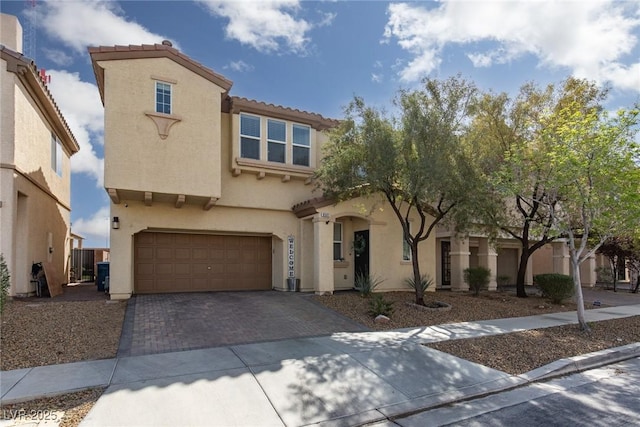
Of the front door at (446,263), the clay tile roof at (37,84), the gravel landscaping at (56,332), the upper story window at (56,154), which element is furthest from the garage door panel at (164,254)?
the front door at (446,263)

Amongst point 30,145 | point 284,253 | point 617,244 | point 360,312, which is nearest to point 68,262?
point 30,145

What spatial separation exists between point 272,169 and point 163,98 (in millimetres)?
4410

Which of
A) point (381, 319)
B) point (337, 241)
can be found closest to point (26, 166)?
point (337, 241)

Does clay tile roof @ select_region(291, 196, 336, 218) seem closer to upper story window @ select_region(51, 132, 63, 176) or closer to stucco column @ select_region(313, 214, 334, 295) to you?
stucco column @ select_region(313, 214, 334, 295)

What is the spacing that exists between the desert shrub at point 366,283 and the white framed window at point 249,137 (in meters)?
5.94

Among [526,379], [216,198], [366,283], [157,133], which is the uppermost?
[157,133]

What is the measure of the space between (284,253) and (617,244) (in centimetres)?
1747

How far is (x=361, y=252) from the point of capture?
15742mm

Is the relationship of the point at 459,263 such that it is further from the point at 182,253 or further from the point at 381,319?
the point at 182,253

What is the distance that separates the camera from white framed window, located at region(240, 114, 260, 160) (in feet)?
48.0

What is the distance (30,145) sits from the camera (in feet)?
42.8

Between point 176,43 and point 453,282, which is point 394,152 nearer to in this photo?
point 176,43

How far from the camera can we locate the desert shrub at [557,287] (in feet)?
49.4

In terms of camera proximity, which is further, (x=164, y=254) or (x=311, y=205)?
(x=164, y=254)
